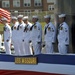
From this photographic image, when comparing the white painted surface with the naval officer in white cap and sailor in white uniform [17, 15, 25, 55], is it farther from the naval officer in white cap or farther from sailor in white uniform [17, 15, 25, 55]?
sailor in white uniform [17, 15, 25, 55]

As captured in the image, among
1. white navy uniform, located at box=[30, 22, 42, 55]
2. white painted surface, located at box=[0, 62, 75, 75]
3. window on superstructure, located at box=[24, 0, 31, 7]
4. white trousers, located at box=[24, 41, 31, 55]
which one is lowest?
white painted surface, located at box=[0, 62, 75, 75]

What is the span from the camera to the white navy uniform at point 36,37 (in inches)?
312

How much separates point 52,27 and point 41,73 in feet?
3.58

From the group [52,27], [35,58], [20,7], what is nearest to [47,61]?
[35,58]

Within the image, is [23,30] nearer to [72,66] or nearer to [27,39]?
[27,39]

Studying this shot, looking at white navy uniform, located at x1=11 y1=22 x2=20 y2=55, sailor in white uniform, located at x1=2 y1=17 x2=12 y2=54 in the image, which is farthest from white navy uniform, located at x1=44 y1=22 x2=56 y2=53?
sailor in white uniform, located at x1=2 y1=17 x2=12 y2=54

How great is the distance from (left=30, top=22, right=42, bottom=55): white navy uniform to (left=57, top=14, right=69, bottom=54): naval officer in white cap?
0.50 m

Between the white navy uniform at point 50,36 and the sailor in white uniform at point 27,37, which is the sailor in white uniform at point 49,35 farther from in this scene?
the sailor in white uniform at point 27,37

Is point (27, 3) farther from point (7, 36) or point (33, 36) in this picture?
point (33, 36)

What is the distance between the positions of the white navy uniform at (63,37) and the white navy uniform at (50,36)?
7.7 inches

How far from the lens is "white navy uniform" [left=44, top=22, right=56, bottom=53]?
779 cm

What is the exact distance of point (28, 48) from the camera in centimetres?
830

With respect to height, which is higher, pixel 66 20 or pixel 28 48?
pixel 66 20

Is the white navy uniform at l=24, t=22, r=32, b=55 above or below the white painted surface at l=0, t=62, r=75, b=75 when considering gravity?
above
